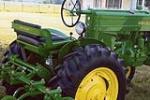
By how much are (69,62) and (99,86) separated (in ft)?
2.18

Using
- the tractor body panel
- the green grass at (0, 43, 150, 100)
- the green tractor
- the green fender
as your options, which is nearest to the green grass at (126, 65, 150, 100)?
the green grass at (0, 43, 150, 100)

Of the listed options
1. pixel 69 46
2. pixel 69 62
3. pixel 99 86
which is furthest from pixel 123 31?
pixel 69 62

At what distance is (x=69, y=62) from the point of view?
5.20 meters

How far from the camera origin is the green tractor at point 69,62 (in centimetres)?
518

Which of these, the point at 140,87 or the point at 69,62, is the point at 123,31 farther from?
the point at 69,62

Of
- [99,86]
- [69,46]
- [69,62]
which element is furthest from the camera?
[99,86]

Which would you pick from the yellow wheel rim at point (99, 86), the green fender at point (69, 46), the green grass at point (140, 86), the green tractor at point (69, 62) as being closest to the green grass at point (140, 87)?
the green grass at point (140, 86)

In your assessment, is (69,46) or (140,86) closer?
(69,46)

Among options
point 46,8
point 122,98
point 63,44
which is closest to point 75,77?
point 63,44

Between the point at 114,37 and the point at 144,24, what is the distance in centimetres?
77

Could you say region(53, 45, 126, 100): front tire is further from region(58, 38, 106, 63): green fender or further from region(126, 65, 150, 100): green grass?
region(126, 65, 150, 100): green grass

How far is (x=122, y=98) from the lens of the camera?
5.94 m

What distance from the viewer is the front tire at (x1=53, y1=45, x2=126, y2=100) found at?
517 centimetres

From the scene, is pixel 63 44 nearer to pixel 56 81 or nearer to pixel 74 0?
pixel 56 81
